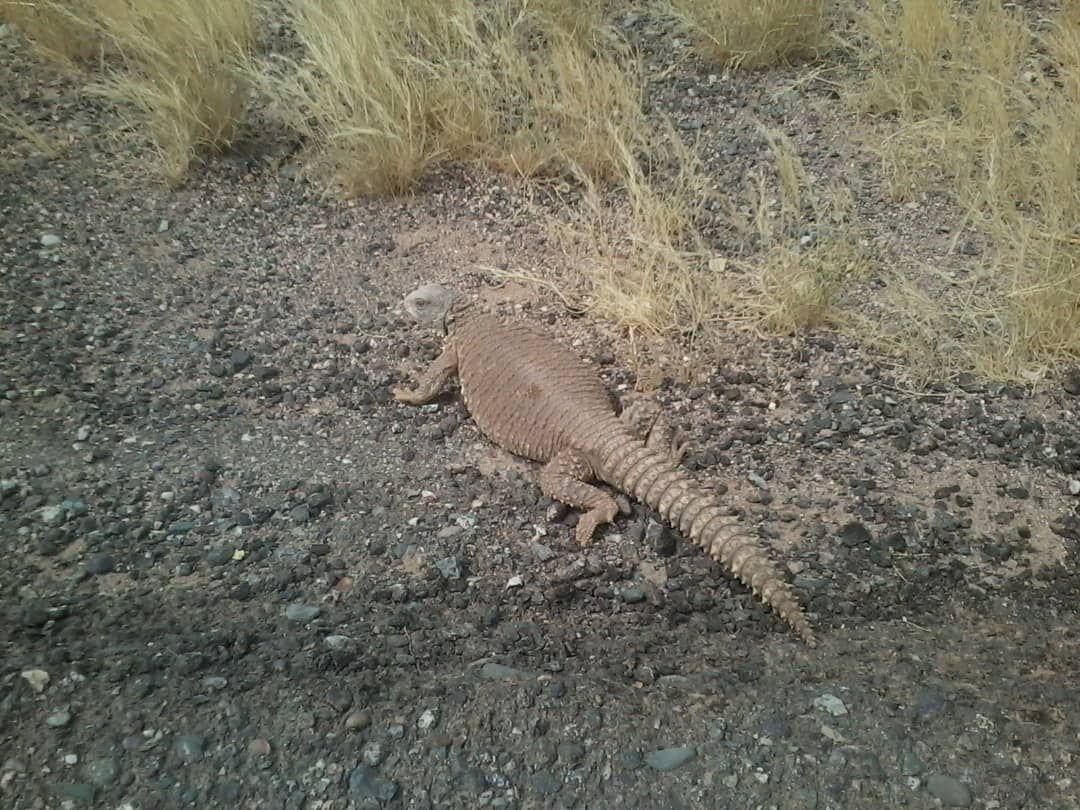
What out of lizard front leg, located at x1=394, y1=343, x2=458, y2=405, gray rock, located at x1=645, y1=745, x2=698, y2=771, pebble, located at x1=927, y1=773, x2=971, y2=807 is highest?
pebble, located at x1=927, y1=773, x2=971, y2=807

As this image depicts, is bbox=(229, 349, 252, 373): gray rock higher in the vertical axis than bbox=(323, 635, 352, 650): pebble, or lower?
lower

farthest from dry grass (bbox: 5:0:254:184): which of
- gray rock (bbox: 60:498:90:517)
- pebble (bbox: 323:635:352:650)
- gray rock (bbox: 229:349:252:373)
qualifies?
pebble (bbox: 323:635:352:650)

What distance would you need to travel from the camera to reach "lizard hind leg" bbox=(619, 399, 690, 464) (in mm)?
3545

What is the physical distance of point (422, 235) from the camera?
484 centimetres

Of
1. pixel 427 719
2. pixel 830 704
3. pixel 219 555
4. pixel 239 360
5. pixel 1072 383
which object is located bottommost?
pixel 239 360

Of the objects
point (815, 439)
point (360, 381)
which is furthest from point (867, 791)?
point (360, 381)

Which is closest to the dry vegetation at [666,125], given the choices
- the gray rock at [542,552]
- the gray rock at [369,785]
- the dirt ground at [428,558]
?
the dirt ground at [428,558]

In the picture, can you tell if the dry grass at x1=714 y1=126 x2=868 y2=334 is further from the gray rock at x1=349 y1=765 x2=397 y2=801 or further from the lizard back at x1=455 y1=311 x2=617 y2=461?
the gray rock at x1=349 y1=765 x2=397 y2=801

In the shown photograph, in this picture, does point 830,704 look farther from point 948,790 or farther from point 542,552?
point 542,552

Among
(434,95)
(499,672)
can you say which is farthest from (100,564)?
(434,95)

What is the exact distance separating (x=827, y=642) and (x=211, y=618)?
169cm

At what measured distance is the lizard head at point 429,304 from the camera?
14.0 feet

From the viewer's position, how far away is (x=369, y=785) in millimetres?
2201

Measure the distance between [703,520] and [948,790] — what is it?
109 centimetres
